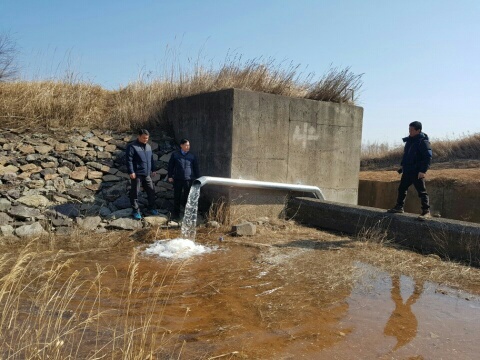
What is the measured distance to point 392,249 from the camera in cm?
576

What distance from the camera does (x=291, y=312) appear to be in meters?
3.55

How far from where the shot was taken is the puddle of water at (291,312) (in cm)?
290

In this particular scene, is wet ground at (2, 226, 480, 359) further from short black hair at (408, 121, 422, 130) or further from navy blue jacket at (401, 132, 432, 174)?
short black hair at (408, 121, 422, 130)

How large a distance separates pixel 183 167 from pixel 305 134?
2653 millimetres

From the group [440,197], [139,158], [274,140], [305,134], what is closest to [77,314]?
[139,158]

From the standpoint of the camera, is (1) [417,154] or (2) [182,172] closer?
(1) [417,154]

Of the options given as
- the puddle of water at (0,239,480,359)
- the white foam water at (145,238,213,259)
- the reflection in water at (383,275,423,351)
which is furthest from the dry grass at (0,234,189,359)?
the reflection in water at (383,275,423,351)

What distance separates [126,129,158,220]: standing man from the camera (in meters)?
7.56

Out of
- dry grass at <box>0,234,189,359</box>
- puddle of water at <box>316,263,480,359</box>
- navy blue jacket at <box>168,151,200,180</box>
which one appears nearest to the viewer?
dry grass at <box>0,234,189,359</box>

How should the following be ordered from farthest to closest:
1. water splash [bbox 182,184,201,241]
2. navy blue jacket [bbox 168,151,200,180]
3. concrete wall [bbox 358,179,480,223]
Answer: concrete wall [bbox 358,179,480,223], navy blue jacket [bbox 168,151,200,180], water splash [bbox 182,184,201,241]

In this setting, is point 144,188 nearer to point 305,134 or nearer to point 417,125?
point 305,134

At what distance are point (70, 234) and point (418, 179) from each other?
19.1ft

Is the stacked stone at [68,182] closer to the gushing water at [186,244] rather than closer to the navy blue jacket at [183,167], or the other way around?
the gushing water at [186,244]

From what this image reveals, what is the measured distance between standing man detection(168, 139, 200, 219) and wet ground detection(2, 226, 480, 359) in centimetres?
256
